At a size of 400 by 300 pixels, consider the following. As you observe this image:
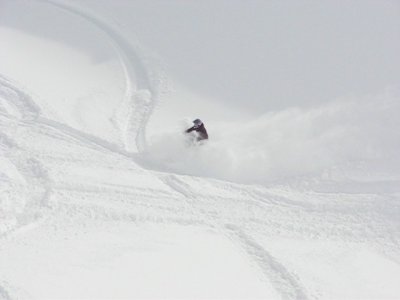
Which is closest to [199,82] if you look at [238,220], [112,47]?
[112,47]

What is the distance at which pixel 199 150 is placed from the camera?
41.6 feet

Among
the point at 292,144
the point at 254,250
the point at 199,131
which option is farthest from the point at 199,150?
the point at 254,250

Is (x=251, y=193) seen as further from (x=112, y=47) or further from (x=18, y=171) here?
(x=112, y=47)

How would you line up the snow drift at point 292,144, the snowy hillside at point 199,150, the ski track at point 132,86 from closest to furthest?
the snowy hillside at point 199,150, the snow drift at point 292,144, the ski track at point 132,86

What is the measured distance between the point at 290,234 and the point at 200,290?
8.96 feet

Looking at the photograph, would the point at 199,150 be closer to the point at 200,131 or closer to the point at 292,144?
the point at 200,131

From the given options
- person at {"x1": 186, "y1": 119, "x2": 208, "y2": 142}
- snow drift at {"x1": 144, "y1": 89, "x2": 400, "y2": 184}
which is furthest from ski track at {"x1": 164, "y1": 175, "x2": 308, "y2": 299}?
person at {"x1": 186, "y1": 119, "x2": 208, "y2": 142}

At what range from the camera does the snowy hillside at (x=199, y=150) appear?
905 centimetres

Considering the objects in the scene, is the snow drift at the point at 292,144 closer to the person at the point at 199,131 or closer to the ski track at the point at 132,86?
the person at the point at 199,131

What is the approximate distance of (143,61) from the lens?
16.0 m

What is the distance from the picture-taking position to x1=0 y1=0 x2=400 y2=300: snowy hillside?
905 centimetres

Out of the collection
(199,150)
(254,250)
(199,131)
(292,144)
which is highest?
(292,144)

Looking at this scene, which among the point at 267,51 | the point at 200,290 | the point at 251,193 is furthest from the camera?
the point at 267,51

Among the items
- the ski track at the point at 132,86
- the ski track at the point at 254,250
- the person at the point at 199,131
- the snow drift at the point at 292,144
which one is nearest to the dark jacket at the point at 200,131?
the person at the point at 199,131
